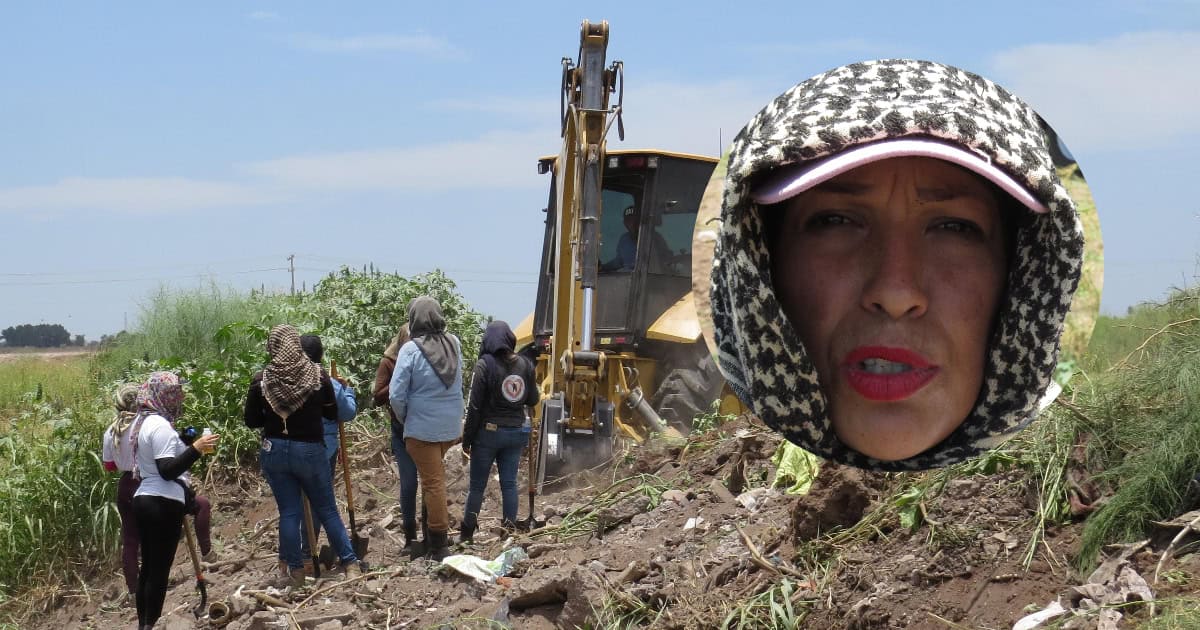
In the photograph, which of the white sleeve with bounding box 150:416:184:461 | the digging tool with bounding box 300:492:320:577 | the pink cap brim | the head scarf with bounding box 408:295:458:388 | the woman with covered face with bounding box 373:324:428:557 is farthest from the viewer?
the woman with covered face with bounding box 373:324:428:557

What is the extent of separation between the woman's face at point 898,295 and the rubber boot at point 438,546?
8682mm

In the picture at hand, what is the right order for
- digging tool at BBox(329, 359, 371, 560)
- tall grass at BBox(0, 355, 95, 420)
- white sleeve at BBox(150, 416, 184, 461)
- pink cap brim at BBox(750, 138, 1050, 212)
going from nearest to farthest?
pink cap brim at BBox(750, 138, 1050, 212) < white sleeve at BBox(150, 416, 184, 461) < digging tool at BBox(329, 359, 371, 560) < tall grass at BBox(0, 355, 95, 420)

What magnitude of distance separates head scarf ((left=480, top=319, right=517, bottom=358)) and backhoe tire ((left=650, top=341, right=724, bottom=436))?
2922 mm

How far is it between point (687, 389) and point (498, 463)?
295 cm

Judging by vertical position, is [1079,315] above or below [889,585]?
above

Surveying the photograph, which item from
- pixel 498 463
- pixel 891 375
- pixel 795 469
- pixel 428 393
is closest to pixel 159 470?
pixel 428 393

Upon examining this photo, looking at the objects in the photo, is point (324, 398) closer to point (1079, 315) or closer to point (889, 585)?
point (889, 585)

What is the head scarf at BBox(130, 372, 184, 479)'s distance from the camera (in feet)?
26.7

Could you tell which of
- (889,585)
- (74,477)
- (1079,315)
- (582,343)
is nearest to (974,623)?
(889,585)

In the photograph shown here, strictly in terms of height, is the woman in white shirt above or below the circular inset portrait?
below

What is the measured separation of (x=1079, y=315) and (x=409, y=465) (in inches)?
351

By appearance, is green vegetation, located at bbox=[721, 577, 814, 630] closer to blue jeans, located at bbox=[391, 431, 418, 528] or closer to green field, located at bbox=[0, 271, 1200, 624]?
green field, located at bbox=[0, 271, 1200, 624]

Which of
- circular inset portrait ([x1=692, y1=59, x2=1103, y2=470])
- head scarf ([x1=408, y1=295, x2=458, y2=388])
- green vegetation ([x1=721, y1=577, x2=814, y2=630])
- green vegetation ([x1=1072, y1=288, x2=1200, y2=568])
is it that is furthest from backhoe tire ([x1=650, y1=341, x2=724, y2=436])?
circular inset portrait ([x1=692, y1=59, x2=1103, y2=470])

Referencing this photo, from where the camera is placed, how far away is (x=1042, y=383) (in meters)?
1.00
